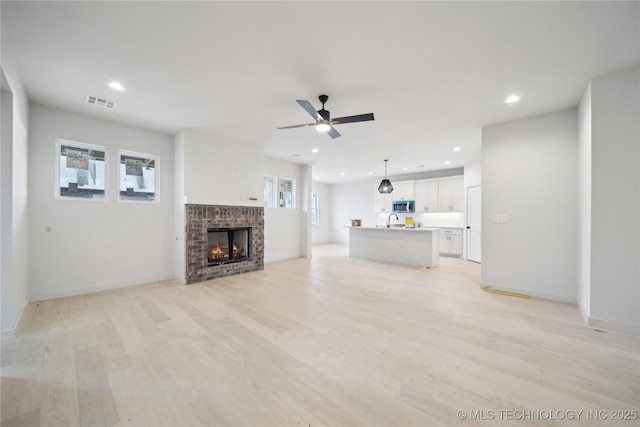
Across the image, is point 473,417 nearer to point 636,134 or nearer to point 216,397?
point 216,397

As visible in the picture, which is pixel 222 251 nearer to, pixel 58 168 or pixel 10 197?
pixel 58 168

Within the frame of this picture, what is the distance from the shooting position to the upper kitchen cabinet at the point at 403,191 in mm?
8912

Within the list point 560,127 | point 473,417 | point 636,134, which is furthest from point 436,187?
point 473,417

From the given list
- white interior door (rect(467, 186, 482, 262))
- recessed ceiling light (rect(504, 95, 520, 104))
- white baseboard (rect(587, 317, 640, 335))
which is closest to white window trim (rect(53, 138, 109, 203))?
recessed ceiling light (rect(504, 95, 520, 104))

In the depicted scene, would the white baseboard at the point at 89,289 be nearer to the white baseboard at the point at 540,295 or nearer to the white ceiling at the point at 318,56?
the white ceiling at the point at 318,56

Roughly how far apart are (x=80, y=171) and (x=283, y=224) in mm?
4309

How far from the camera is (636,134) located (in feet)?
8.59

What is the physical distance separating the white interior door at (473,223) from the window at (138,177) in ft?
25.7

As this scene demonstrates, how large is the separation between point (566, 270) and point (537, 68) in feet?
9.41

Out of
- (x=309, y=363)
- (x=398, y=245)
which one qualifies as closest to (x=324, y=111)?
(x=309, y=363)

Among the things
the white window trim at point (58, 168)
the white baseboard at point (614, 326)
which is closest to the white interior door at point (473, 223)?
the white baseboard at point (614, 326)

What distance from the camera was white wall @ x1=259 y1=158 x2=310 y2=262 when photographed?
6.70m

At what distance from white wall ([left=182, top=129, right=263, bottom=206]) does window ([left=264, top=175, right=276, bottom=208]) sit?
1073mm

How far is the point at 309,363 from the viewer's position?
6.76ft
